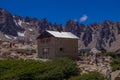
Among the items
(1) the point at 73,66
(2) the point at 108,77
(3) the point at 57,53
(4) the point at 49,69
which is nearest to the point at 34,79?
(4) the point at 49,69

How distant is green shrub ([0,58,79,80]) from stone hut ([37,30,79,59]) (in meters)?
12.4

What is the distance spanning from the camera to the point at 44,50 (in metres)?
52.1

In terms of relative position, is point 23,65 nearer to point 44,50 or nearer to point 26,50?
point 44,50

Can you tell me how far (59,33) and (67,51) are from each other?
3514 mm

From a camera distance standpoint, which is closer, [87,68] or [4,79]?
[4,79]

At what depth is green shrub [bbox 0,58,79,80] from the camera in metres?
33.1

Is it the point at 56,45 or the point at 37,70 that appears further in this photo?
the point at 56,45

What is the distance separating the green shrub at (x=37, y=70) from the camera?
109 ft

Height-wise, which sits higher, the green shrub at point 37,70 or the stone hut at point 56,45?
the stone hut at point 56,45

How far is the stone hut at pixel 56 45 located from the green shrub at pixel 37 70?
489 inches

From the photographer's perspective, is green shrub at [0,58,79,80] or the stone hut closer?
green shrub at [0,58,79,80]

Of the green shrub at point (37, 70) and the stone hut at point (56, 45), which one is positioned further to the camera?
the stone hut at point (56, 45)

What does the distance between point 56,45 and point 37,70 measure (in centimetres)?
1607

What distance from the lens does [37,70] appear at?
3450 centimetres
